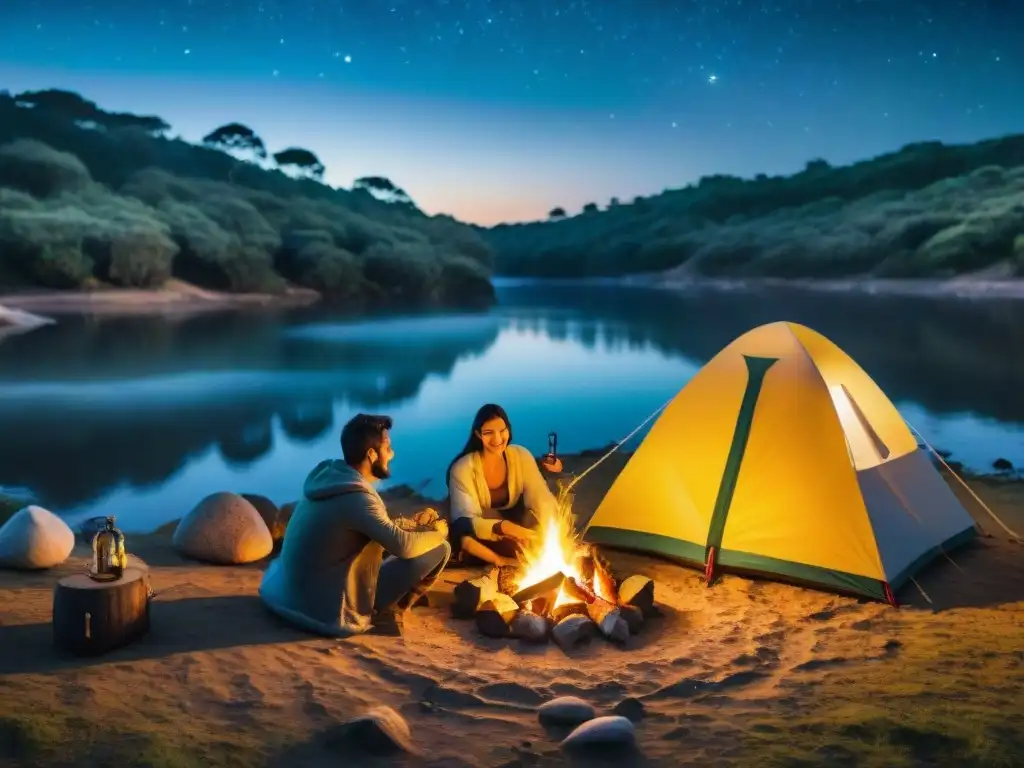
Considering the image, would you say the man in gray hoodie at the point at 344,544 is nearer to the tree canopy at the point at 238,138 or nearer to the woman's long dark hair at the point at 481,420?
the woman's long dark hair at the point at 481,420

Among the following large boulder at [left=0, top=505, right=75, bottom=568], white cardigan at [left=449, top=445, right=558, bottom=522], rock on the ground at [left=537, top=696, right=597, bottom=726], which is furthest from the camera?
white cardigan at [left=449, top=445, right=558, bottom=522]

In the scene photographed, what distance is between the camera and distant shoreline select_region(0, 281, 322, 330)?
35.2 m

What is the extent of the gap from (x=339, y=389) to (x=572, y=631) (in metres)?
14.1

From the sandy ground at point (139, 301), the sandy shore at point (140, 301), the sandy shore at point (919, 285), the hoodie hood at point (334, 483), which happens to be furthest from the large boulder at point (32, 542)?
the sandy shore at point (919, 285)

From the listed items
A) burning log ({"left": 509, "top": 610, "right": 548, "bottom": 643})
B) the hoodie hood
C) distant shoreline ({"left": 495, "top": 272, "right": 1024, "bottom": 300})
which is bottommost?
burning log ({"left": 509, "top": 610, "right": 548, "bottom": 643})

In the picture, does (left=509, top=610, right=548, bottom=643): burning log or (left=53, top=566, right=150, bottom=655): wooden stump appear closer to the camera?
(left=53, top=566, right=150, bottom=655): wooden stump

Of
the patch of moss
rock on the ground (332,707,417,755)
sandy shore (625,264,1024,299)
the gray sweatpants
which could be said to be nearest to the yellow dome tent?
the gray sweatpants

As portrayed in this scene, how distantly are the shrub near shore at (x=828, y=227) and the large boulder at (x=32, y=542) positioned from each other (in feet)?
181

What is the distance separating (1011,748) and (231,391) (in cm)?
1584

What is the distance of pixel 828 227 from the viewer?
266ft

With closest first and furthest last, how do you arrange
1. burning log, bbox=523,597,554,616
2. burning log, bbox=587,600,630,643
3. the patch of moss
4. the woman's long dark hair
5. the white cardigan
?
the patch of moss, burning log, bbox=587,600,630,643, burning log, bbox=523,597,554,616, the woman's long dark hair, the white cardigan

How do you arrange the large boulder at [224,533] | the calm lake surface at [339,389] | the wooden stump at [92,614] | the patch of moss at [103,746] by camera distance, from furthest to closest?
the calm lake surface at [339,389] → the large boulder at [224,533] → the wooden stump at [92,614] → the patch of moss at [103,746]

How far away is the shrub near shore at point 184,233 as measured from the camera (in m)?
39.8

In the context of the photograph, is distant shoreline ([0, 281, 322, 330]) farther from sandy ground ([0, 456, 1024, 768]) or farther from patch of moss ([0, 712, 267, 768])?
patch of moss ([0, 712, 267, 768])
